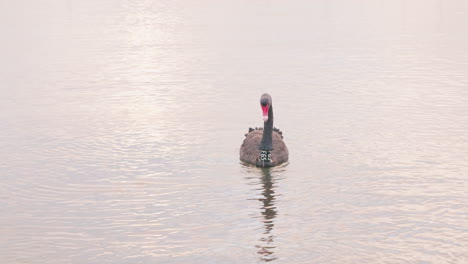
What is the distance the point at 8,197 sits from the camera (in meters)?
21.0

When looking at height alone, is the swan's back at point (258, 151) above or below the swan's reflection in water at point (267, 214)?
above

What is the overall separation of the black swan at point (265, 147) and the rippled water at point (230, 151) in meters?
0.31

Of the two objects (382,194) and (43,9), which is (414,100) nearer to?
(382,194)

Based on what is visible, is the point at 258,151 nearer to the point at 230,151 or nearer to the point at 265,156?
the point at 265,156

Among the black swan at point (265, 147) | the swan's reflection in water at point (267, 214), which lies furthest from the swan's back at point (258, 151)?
the swan's reflection in water at point (267, 214)

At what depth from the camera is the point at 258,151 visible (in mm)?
23141

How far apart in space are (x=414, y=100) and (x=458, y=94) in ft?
6.18

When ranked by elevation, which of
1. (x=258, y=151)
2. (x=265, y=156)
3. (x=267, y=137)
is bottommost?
(x=265, y=156)

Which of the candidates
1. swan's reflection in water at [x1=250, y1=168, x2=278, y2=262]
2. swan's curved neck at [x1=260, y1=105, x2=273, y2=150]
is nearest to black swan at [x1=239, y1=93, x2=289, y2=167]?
swan's curved neck at [x1=260, y1=105, x2=273, y2=150]

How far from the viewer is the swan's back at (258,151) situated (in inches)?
904

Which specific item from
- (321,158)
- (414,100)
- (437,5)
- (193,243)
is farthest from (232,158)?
(437,5)

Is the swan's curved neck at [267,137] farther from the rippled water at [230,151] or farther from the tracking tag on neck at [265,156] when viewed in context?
the rippled water at [230,151]

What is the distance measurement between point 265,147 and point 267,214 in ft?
12.9

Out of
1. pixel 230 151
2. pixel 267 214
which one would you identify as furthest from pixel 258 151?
pixel 267 214
